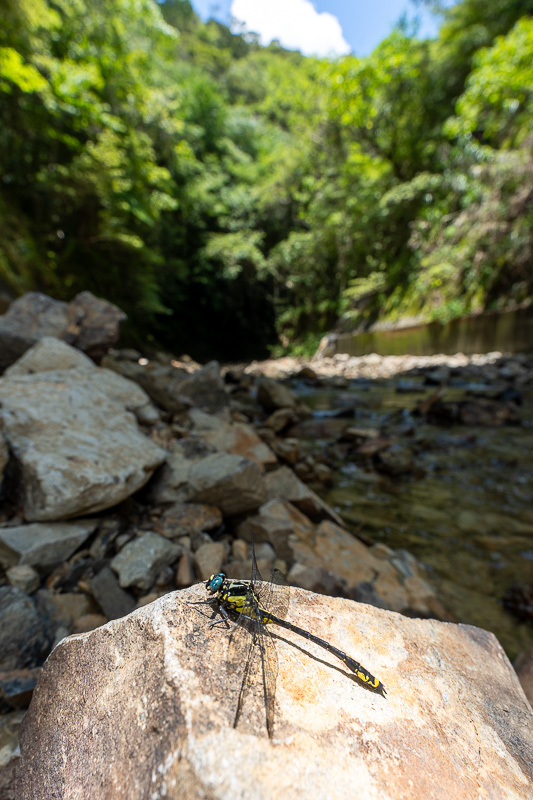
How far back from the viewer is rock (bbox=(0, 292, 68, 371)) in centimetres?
391

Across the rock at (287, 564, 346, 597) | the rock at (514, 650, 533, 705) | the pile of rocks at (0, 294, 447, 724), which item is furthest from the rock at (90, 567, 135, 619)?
the rock at (514, 650, 533, 705)

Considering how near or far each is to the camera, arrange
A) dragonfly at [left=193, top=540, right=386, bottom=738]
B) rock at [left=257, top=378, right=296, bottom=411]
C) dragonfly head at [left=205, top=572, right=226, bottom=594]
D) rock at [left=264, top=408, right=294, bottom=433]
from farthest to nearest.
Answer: rock at [left=257, top=378, right=296, bottom=411], rock at [left=264, top=408, right=294, bottom=433], dragonfly head at [left=205, top=572, right=226, bottom=594], dragonfly at [left=193, top=540, right=386, bottom=738]

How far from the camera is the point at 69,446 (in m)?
2.20

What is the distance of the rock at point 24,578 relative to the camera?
5.42 ft

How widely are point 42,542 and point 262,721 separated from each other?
161cm

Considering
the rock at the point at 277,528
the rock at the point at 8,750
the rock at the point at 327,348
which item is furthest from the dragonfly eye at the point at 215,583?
the rock at the point at 327,348

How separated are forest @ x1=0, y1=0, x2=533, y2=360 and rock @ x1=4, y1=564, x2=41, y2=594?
23.6ft

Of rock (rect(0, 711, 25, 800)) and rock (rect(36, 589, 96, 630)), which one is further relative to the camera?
rock (rect(36, 589, 96, 630))

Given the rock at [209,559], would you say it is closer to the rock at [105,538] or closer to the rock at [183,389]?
the rock at [105,538]

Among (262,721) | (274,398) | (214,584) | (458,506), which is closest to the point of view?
(262,721)

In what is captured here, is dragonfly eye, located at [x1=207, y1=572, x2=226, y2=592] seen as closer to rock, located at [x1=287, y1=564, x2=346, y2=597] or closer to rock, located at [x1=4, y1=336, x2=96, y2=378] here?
rock, located at [x1=287, y1=564, x2=346, y2=597]

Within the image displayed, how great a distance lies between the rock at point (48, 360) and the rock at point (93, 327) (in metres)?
1.24

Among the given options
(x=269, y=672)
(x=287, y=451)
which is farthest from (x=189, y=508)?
(x=287, y=451)

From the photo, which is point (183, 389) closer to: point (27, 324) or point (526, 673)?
point (27, 324)
